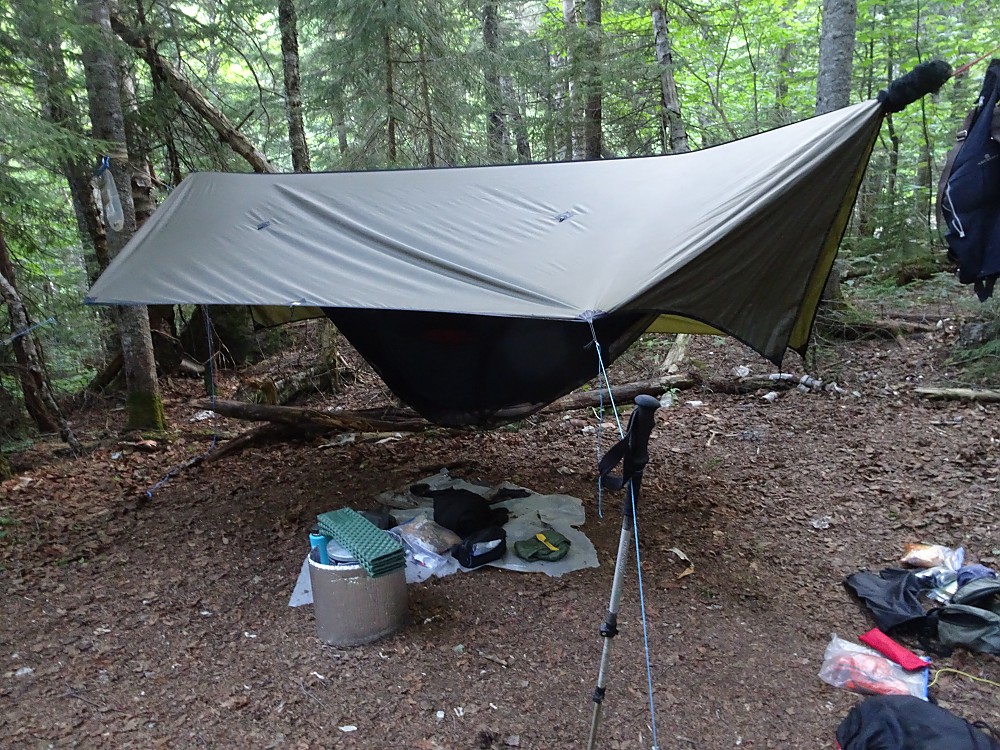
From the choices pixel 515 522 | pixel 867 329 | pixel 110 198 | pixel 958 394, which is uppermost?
pixel 110 198

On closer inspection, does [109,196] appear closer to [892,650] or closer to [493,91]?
[892,650]

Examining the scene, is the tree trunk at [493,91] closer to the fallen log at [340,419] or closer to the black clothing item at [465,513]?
the fallen log at [340,419]

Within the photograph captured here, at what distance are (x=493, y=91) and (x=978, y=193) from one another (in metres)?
5.54

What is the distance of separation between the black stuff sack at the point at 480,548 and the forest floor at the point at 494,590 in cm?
7

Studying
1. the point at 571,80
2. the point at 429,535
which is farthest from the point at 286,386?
the point at 571,80

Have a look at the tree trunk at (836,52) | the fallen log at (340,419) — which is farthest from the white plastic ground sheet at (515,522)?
the tree trunk at (836,52)

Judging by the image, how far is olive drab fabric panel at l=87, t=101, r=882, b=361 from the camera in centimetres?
220

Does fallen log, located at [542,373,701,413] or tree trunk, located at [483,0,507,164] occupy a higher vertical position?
tree trunk, located at [483,0,507,164]

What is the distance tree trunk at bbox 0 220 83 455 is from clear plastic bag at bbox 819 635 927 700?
13.3ft

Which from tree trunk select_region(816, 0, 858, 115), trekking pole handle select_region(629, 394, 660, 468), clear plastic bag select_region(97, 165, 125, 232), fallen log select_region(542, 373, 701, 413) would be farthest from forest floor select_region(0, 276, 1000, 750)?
tree trunk select_region(816, 0, 858, 115)

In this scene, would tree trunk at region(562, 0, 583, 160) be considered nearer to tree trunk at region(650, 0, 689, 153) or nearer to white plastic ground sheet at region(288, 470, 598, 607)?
tree trunk at region(650, 0, 689, 153)

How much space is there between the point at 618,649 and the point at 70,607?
218 cm

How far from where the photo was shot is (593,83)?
6.29 meters

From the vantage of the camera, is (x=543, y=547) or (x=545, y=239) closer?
(x=545, y=239)
